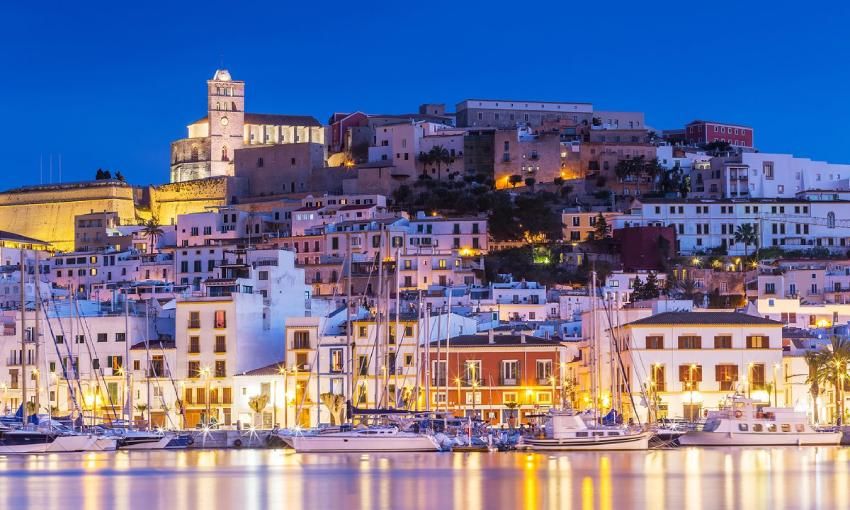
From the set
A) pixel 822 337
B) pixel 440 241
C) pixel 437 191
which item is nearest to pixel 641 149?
pixel 437 191

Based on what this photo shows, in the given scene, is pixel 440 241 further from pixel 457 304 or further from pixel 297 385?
pixel 297 385

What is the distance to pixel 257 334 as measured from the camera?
246 ft

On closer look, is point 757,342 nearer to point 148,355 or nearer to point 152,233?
point 148,355

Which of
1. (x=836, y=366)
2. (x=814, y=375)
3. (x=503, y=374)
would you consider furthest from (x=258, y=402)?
(x=836, y=366)

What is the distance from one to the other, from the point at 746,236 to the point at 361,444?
179ft

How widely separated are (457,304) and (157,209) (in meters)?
49.3

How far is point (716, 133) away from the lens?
14825cm

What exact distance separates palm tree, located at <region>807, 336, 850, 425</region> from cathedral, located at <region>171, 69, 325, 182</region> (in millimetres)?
76021

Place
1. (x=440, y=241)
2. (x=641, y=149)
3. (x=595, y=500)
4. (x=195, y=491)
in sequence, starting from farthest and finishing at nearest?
(x=641, y=149)
(x=440, y=241)
(x=195, y=491)
(x=595, y=500)

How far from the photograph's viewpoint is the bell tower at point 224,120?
5458 inches

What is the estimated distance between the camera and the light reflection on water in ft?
139

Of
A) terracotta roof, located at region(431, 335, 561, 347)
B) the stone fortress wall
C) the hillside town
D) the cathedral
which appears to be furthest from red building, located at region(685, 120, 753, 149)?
terracotta roof, located at region(431, 335, 561, 347)

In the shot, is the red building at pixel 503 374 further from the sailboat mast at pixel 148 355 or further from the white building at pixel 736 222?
the white building at pixel 736 222

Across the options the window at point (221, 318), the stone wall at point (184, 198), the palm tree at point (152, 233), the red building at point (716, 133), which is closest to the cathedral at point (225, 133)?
→ the stone wall at point (184, 198)
